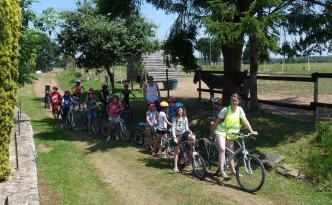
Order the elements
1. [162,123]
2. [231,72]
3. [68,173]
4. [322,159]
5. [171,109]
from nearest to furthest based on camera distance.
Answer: [322,159] < [68,173] < [162,123] < [171,109] < [231,72]

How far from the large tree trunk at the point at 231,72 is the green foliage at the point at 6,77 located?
8.95m

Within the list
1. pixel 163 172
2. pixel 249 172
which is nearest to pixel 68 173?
pixel 163 172

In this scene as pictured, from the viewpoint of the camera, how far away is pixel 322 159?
29.3ft

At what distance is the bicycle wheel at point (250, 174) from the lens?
7.88 m

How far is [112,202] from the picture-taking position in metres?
7.88

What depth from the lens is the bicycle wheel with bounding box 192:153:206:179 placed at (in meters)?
8.95

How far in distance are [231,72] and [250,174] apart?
8.01 metres

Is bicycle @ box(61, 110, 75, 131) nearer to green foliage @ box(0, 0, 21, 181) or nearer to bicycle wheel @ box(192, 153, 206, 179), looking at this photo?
green foliage @ box(0, 0, 21, 181)

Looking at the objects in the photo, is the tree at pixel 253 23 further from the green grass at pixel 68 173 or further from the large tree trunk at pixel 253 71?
the green grass at pixel 68 173

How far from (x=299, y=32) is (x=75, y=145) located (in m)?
8.06

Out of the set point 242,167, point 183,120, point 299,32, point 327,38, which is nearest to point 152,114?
point 183,120

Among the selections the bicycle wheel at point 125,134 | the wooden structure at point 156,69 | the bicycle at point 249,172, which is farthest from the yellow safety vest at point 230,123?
the wooden structure at point 156,69

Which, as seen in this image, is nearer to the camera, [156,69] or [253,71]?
[253,71]

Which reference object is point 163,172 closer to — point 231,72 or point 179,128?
point 179,128
